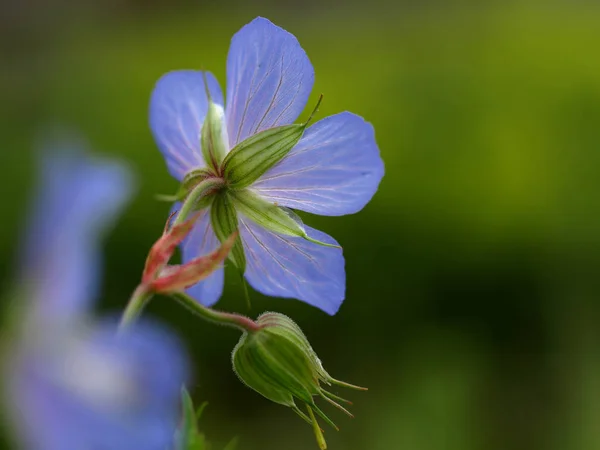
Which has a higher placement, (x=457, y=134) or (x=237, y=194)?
(x=237, y=194)

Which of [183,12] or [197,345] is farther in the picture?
[183,12]

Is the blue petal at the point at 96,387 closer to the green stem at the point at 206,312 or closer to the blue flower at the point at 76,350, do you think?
the blue flower at the point at 76,350

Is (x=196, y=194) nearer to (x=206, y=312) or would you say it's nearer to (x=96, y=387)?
(x=206, y=312)

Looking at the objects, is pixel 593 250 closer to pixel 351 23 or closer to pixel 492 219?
pixel 492 219

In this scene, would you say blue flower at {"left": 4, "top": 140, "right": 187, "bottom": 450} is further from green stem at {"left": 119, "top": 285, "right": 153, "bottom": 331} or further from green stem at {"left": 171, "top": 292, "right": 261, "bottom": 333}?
green stem at {"left": 171, "top": 292, "right": 261, "bottom": 333}

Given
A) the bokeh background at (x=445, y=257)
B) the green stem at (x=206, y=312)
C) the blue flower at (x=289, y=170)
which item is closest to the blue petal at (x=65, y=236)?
the green stem at (x=206, y=312)

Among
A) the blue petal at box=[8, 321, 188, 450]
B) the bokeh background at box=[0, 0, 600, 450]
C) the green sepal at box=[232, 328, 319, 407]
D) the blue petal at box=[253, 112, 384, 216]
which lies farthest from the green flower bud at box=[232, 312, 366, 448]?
the bokeh background at box=[0, 0, 600, 450]

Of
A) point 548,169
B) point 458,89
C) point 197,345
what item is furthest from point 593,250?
point 197,345
